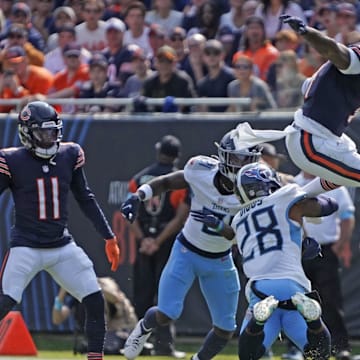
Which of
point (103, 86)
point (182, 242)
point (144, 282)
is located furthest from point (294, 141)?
point (103, 86)

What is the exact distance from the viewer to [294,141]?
802 centimetres

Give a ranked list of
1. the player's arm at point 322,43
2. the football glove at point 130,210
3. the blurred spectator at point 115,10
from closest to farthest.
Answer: the player's arm at point 322,43, the football glove at point 130,210, the blurred spectator at point 115,10

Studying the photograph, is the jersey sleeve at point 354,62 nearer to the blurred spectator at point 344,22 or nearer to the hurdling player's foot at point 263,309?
the hurdling player's foot at point 263,309

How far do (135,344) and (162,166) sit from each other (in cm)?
254

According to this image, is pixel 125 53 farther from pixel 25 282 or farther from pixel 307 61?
pixel 25 282

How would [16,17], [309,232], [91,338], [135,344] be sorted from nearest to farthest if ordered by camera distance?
[91,338], [135,344], [309,232], [16,17]

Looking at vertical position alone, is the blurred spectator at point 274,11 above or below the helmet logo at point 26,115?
below

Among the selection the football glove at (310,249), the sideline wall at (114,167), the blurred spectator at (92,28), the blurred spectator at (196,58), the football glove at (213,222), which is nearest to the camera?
the football glove at (310,249)

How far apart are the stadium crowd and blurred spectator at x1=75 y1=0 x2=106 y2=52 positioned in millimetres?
12

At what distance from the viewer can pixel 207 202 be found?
9141 mm

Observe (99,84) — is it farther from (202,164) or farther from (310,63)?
(202,164)

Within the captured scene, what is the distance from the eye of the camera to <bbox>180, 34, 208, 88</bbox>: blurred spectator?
1339 cm

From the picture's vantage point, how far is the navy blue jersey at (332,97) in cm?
788

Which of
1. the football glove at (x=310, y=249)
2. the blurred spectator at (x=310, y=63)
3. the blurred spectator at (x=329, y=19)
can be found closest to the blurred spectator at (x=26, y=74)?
the blurred spectator at (x=310, y=63)
